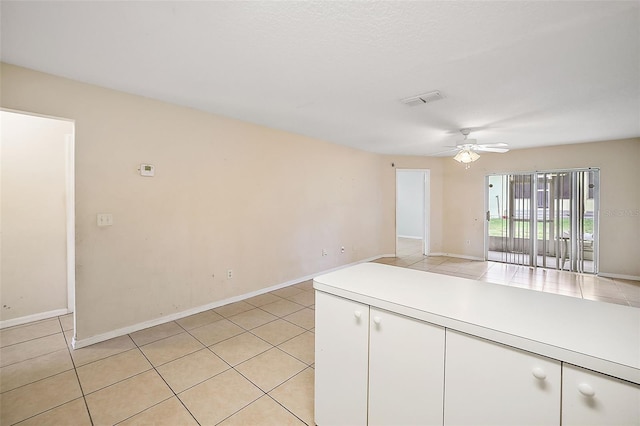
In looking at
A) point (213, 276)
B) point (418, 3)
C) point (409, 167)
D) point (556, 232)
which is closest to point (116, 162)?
point (213, 276)

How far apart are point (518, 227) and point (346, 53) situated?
5.70 metres

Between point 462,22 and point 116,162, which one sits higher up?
point 462,22

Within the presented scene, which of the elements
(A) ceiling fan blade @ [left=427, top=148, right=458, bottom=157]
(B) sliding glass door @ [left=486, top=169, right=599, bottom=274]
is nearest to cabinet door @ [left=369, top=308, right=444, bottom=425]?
(A) ceiling fan blade @ [left=427, top=148, right=458, bottom=157]

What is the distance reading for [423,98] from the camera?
2.83 meters

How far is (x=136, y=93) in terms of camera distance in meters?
2.74

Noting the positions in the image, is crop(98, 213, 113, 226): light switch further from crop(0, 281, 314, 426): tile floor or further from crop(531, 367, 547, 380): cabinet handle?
crop(531, 367, 547, 380): cabinet handle

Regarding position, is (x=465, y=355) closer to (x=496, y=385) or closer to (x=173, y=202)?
(x=496, y=385)

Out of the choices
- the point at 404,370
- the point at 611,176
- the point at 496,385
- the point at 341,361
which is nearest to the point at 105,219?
the point at 341,361

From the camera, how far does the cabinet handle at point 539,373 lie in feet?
2.82

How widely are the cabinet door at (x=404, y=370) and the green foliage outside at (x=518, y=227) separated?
19.3 ft

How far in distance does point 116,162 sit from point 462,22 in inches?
125

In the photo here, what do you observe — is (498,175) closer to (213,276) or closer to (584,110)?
(584,110)

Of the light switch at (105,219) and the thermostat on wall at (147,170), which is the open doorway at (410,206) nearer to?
the thermostat on wall at (147,170)

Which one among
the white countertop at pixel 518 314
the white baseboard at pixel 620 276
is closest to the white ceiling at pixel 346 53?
the white countertop at pixel 518 314
